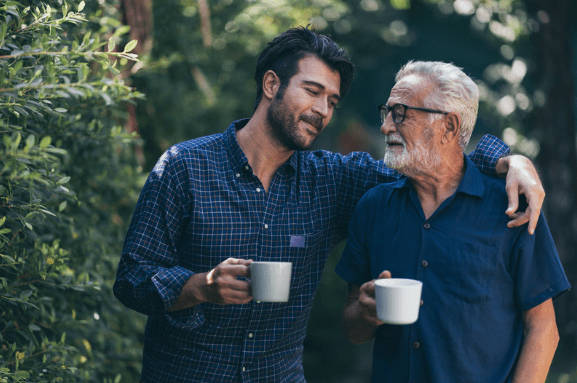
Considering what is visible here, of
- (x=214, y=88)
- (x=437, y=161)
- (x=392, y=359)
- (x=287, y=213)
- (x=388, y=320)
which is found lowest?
(x=392, y=359)

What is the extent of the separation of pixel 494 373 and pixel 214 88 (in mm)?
4588

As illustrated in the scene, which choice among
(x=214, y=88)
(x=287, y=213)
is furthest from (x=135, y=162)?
(x=214, y=88)

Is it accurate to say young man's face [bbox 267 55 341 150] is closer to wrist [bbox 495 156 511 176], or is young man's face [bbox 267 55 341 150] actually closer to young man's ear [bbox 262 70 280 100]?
young man's ear [bbox 262 70 280 100]

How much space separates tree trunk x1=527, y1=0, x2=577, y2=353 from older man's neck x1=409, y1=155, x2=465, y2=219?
14.2 ft

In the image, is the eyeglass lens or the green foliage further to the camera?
the eyeglass lens

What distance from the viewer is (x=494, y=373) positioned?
2.14m

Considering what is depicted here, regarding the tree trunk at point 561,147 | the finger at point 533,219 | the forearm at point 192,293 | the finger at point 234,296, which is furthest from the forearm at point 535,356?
the tree trunk at point 561,147

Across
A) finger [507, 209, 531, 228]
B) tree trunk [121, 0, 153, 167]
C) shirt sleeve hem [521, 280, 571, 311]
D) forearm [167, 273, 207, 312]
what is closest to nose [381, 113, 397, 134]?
finger [507, 209, 531, 228]

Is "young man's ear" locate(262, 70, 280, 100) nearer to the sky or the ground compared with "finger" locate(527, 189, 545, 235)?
nearer to the sky

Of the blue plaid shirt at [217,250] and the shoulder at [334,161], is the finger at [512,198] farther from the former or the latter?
the shoulder at [334,161]

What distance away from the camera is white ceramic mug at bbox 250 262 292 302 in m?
1.88

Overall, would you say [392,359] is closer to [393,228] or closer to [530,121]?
[393,228]

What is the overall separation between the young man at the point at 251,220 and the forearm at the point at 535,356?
421mm

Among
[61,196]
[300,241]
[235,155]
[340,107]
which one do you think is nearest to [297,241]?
[300,241]
